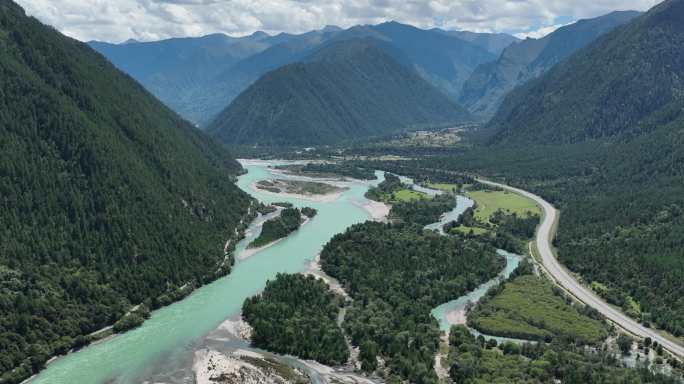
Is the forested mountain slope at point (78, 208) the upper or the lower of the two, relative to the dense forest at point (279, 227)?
upper

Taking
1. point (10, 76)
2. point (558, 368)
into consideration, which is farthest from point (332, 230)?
point (558, 368)

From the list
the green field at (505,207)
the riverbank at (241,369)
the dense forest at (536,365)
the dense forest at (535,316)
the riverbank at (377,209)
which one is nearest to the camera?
the dense forest at (536,365)

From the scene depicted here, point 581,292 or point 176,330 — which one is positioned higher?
point 176,330

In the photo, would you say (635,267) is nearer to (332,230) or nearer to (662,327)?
(662,327)

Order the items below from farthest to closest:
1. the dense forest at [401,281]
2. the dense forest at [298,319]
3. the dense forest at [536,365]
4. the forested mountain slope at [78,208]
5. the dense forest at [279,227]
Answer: the dense forest at [279,227], the forested mountain slope at [78,208], the dense forest at [298,319], the dense forest at [401,281], the dense forest at [536,365]

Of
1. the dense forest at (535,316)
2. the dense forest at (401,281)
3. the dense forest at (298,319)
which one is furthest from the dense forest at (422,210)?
the dense forest at (298,319)

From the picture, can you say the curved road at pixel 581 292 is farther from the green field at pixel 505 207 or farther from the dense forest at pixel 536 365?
the dense forest at pixel 536 365

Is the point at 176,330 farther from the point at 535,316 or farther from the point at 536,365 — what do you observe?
the point at 535,316

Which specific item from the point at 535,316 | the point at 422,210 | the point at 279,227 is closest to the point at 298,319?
the point at 535,316
